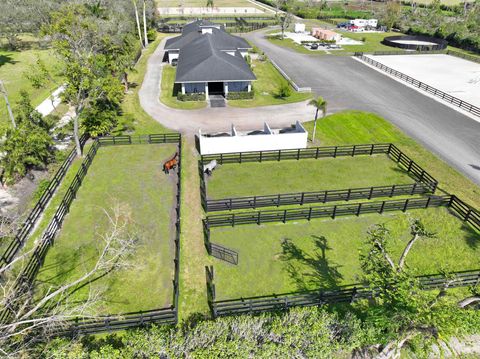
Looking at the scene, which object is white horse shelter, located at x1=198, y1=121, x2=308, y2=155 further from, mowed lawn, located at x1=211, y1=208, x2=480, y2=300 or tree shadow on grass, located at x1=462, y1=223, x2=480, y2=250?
tree shadow on grass, located at x1=462, y1=223, x2=480, y2=250

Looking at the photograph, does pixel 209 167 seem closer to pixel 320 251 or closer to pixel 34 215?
pixel 320 251

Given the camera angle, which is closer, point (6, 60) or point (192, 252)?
point (192, 252)

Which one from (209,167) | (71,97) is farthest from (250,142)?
(71,97)

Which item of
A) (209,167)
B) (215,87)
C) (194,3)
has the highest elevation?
(194,3)

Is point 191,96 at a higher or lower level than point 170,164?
higher

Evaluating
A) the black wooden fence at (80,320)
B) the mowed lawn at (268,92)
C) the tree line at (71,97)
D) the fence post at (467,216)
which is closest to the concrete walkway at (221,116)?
the mowed lawn at (268,92)

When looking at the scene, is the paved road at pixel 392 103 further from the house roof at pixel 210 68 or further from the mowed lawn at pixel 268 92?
the house roof at pixel 210 68

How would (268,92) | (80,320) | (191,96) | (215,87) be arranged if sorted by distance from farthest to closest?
(268,92)
(215,87)
(191,96)
(80,320)
